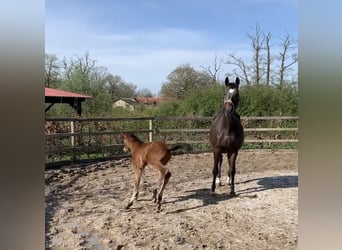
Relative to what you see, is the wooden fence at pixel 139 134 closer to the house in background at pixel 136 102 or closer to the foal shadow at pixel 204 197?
the house in background at pixel 136 102

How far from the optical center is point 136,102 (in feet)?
16.0

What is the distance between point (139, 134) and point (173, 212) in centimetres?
292

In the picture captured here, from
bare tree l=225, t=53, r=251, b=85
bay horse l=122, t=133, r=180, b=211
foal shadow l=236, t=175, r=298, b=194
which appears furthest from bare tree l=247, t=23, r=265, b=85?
foal shadow l=236, t=175, r=298, b=194

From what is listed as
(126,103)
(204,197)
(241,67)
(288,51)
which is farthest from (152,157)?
(126,103)

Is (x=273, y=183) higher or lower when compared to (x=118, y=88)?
lower

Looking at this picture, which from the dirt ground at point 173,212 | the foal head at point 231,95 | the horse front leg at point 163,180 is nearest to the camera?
the dirt ground at point 173,212

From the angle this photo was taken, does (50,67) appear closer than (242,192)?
Yes

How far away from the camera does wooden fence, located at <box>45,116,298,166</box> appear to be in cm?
438

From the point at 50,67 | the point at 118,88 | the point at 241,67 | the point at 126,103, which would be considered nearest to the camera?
the point at 50,67

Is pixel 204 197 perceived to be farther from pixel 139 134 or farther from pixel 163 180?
pixel 139 134

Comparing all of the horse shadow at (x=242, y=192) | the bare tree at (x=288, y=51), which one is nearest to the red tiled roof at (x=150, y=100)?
the horse shadow at (x=242, y=192)

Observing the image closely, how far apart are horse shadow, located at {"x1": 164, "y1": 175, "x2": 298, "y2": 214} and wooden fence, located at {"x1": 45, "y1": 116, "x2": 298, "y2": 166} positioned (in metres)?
1.03

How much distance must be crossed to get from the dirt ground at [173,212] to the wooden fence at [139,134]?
1.34ft

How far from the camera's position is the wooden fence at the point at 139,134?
438 centimetres
